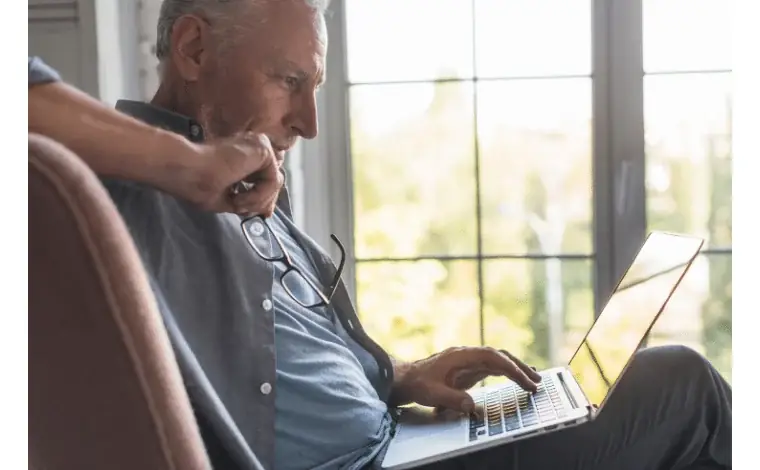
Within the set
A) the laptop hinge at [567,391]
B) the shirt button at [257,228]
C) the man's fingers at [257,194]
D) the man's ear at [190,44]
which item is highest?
the man's ear at [190,44]

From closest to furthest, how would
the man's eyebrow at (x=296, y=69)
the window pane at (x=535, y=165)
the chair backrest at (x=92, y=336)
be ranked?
the chair backrest at (x=92, y=336)
the man's eyebrow at (x=296, y=69)
the window pane at (x=535, y=165)

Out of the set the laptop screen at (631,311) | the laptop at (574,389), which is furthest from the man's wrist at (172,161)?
the laptop screen at (631,311)

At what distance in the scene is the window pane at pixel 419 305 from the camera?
838 millimetres

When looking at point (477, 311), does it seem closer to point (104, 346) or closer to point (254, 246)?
point (254, 246)

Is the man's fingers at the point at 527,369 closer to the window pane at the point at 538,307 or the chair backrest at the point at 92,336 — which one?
the window pane at the point at 538,307

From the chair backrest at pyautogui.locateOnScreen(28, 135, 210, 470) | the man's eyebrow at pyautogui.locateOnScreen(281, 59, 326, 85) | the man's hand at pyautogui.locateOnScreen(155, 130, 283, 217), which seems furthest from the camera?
the man's eyebrow at pyautogui.locateOnScreen(281, 59, 326, 85)

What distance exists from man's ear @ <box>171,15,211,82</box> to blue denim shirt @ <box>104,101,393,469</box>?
0.05 metres

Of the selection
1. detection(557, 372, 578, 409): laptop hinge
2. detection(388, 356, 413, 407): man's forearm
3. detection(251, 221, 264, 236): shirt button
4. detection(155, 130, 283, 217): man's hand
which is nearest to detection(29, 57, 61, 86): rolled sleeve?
detection(155, 130, 283, 217): man's hand

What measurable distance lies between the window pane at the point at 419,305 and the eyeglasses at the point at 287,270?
76mm

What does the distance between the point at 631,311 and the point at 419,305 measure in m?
0.24

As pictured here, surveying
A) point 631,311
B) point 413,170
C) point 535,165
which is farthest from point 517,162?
point 631,311

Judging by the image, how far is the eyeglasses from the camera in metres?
0.70

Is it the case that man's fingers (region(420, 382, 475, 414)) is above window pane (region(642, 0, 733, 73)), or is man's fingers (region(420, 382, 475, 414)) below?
below

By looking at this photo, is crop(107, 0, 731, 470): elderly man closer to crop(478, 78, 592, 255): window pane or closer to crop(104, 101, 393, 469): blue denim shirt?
crop(104, 101, 393, 469): blue denim shirt
